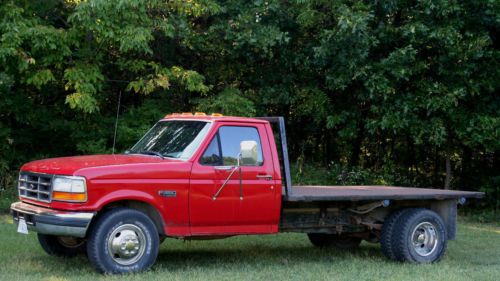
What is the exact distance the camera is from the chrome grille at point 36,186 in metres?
7.92

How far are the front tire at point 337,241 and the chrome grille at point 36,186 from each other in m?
4.50

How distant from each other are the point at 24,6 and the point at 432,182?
11.7 metres

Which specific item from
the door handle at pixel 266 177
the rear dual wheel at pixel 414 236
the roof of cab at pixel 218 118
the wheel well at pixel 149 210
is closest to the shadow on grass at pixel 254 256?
the rear dual wheel at pixel 414 236

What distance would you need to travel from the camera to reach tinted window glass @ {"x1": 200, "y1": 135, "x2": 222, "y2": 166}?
8469 millimetres

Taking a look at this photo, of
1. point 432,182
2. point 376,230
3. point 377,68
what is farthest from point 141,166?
point 432,182

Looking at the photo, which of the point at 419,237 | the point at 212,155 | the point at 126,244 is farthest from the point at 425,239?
the point at 126,244

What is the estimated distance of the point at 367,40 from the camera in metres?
15.3

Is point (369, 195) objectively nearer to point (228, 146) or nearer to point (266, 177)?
point (266, 177)

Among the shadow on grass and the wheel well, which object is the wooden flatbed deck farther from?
the wheel well

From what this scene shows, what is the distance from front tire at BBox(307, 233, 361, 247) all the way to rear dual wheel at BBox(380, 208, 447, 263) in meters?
1.18

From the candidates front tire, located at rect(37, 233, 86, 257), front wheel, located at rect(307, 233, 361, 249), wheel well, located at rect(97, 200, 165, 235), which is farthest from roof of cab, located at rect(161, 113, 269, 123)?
front wheel, located at rect(307, 233, 361, 249)

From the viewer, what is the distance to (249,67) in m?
17.5

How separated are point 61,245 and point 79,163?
1.57 meters

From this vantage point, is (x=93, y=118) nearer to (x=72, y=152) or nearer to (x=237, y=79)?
(x=72, y=152)
